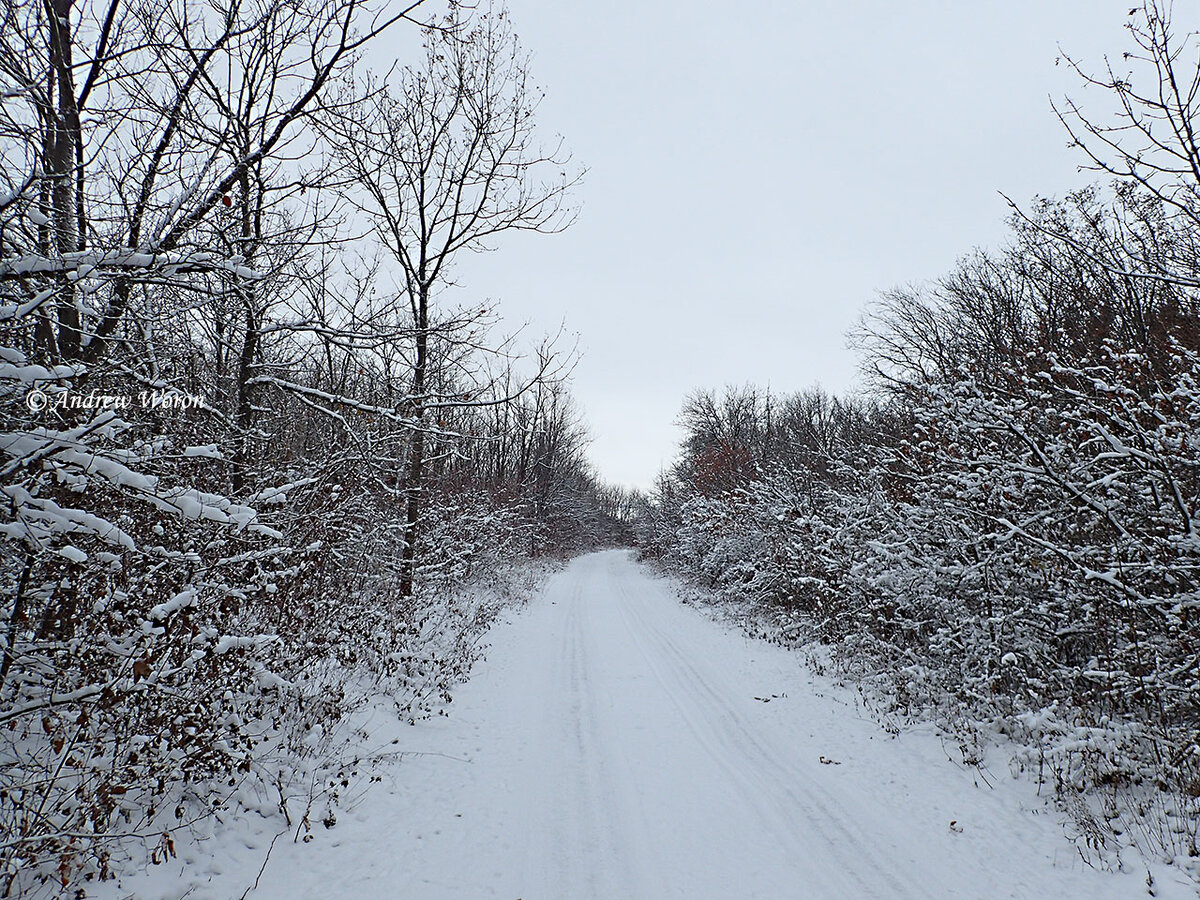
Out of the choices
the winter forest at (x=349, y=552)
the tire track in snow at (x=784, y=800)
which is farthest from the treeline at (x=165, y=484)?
the tire track in snow at (x=784, y=800)

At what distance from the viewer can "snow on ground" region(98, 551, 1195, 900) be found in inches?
153

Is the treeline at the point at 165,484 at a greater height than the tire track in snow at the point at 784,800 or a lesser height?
greater

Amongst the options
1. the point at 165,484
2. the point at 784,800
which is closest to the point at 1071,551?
the point at 784,800

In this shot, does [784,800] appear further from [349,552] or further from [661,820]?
[349,552]

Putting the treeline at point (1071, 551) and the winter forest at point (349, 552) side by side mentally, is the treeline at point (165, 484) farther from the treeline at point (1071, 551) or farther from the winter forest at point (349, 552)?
the treeline at point (1071, 551)

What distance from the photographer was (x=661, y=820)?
4770mm

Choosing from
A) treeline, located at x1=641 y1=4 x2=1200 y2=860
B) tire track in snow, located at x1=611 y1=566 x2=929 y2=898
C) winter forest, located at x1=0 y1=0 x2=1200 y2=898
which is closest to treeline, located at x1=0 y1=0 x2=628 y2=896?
winter forest, located at x1=0 y1=0 x2=1200 y2=898

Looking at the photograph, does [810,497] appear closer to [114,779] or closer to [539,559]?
[114,779]

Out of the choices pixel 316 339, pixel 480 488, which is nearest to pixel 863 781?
pixel 316 339

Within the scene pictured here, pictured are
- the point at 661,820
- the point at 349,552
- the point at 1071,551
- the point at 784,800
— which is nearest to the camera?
the point at 661,820

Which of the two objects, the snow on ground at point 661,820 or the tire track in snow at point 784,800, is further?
the tire track in snow at point 784,800

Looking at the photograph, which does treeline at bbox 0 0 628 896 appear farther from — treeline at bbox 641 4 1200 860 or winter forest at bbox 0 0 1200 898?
treeline at bbox 641 4 1200 860

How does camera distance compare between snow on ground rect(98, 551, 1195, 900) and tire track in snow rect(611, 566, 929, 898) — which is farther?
tire track in snow rect(611, 566, 929, 898)

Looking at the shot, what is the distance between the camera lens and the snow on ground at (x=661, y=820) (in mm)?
3885
